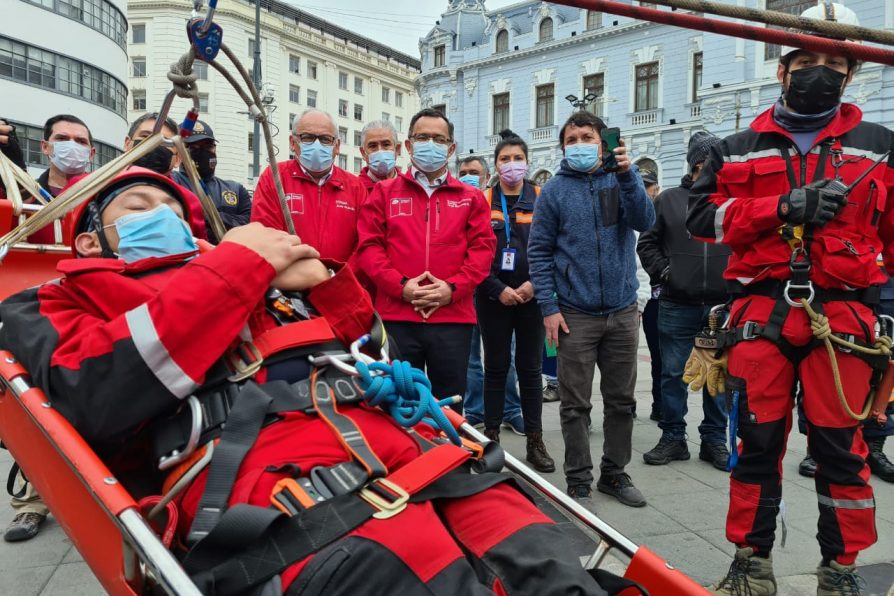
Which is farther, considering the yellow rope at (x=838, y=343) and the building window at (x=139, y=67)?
the building window at (x=139, y=67)

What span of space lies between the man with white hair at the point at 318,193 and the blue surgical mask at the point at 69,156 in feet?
3.81

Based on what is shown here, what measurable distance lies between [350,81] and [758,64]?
43.8 m

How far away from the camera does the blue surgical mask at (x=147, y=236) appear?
2.09 metres

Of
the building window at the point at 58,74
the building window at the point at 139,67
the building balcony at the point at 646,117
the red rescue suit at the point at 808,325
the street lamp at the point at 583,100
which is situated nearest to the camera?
the red rescue suit at the point at 808,325

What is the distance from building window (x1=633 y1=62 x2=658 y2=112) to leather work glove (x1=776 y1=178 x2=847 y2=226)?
27371mm

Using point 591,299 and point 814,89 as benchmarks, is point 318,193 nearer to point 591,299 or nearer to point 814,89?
point 591,299

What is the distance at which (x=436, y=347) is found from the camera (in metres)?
3.78

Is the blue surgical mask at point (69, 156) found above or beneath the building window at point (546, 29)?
beneath

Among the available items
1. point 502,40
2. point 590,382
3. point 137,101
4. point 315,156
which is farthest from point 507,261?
point 137,101

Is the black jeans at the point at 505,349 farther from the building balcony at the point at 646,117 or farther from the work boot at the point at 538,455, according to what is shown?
the building balcony at the point at 646,117

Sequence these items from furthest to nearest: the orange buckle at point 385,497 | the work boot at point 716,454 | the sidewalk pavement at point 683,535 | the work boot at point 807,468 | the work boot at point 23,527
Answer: the work boot at point 716,454, the work boot at point 807,468, the work boot at point 23,527, the sidewalk pavement at point 683,535, the orange buckle at point 385,497

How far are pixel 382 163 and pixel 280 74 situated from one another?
2017 inches

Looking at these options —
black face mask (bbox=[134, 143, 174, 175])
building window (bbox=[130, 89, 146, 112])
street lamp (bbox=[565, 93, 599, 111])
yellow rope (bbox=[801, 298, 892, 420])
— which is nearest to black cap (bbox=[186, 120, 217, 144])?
black face mask (bbox=[134, 143, 174, 175])

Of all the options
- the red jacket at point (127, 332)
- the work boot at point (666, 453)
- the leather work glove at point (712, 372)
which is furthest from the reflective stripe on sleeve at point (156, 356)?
the work boot at point (666, 453)
